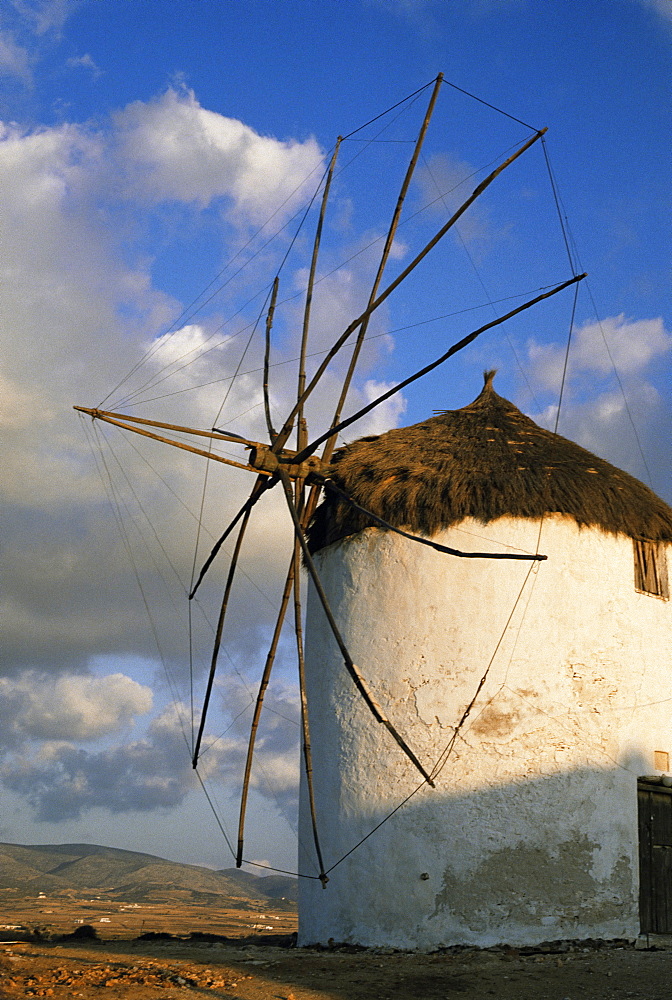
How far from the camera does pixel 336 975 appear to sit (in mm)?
9430

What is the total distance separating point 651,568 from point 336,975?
668 centimetres

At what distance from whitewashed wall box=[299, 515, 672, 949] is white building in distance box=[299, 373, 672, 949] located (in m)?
0.02

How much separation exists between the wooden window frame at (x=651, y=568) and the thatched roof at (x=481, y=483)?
148mm

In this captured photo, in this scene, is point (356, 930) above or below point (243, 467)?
below

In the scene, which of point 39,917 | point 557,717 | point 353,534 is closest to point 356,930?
point 557,717

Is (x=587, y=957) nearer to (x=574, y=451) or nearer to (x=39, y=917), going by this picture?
(x=574, y=451)

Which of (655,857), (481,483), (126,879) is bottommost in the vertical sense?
(126,879)

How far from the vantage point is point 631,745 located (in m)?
11.8

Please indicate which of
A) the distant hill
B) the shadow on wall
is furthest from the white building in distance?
the distant hill

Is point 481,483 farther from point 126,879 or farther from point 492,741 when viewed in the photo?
point 126,879

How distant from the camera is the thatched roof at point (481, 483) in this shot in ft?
40.6

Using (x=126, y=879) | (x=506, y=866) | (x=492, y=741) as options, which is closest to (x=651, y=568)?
(x=492, y=741)

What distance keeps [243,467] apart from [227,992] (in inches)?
221

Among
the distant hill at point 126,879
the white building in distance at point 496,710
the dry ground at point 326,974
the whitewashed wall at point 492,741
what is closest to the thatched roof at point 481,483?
the white building in distance at point 496,710
